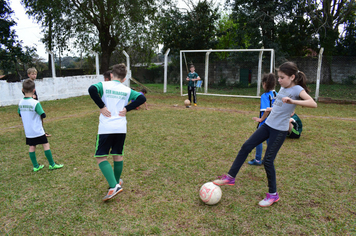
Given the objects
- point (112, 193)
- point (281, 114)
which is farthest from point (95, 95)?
point (281, 114)

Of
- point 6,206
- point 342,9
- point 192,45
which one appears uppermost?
point 342,9

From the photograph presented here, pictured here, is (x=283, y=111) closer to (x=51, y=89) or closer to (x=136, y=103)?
(x=136, y=103)

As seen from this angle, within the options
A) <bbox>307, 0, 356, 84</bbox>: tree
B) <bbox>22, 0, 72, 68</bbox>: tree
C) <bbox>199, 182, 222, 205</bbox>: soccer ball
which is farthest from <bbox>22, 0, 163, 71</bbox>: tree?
<bbox>199, 182, 222, 205</bbox>: soccer ball

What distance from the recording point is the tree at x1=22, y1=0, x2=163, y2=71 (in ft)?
58.7

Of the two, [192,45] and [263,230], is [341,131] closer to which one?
[263,230]

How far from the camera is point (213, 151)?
538 cm

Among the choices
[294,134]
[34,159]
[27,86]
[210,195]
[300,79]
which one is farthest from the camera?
[294,134]

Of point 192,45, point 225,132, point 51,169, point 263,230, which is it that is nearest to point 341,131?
point 225,132

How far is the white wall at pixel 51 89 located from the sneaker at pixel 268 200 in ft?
43.3

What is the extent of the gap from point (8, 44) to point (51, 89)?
11.2ft

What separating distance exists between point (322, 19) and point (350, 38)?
9.36 feet

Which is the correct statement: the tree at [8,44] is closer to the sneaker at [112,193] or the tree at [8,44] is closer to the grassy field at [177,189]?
the grassy field at [177,189]

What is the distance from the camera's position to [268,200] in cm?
329

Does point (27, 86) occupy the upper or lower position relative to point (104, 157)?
upper
